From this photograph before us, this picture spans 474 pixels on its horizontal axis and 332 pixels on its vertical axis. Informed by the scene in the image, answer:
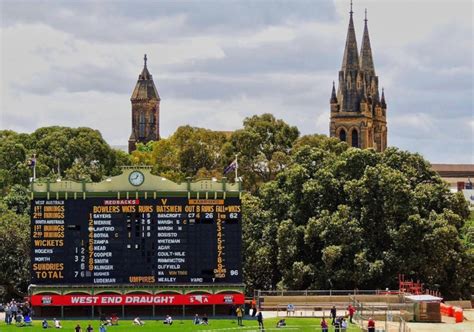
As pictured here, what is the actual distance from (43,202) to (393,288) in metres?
21.3

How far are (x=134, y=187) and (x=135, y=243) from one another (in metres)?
2.83

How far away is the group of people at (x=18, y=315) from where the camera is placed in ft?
228

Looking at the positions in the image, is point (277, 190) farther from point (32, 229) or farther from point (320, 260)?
point (32, 229)

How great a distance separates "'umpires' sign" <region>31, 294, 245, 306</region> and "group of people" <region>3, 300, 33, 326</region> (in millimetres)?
805

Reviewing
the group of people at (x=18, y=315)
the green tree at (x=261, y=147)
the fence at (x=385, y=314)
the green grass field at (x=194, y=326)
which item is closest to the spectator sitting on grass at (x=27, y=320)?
the group of people at (x=18, y=315)

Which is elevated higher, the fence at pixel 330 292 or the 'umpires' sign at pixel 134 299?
the fence at pixel 330 292

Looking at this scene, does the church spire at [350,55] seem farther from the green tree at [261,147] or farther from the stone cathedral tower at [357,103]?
the green tree at [261,147]

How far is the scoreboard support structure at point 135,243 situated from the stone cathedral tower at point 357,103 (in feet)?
376

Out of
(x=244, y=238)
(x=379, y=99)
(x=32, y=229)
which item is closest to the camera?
(x=32, y=229)

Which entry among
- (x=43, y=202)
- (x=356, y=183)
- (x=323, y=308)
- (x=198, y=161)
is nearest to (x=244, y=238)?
(x=356, y=183)

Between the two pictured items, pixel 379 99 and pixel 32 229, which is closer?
pixel 32 229

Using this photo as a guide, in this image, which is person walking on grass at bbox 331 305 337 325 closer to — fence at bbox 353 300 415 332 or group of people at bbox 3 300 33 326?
fence at bbox 353 300 415 332

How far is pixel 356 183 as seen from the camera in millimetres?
82688

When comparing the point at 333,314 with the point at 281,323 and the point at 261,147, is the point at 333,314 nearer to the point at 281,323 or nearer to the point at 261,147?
the point at 281,323
